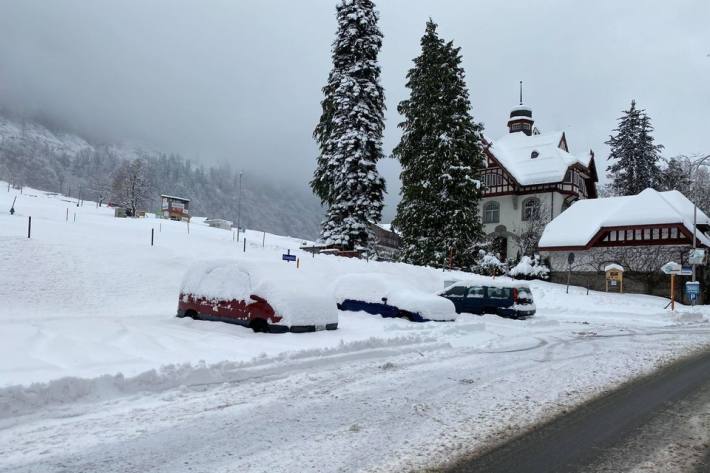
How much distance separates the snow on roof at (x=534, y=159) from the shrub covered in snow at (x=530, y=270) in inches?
521

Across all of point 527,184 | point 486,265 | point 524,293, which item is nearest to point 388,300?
point 524,293

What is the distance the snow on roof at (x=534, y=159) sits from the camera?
168 ft

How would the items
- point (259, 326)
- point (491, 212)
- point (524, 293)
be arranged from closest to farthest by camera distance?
point (259, 326) < point (524, 293) < point (491, 212)

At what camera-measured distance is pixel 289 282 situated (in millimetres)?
11945

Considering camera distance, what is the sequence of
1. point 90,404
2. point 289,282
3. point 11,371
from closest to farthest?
point 90,404
point 11,371
point 289,282

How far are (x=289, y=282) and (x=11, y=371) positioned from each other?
Result: 20.3 ft

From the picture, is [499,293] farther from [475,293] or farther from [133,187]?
[133,187]

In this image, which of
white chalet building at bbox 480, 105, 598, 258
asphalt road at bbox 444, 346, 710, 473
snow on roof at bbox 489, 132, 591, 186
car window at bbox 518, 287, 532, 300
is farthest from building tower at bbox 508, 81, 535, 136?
asphalt road at bbox 444, 346, 710, 473

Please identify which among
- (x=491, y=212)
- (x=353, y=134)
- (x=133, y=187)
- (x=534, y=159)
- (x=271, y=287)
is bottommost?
(x=271, y=287)

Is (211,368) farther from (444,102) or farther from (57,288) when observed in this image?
(444,102)

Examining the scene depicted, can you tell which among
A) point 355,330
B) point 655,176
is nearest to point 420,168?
point 355,330

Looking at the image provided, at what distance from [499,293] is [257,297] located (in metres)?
10.9

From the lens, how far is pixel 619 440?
17.0ft

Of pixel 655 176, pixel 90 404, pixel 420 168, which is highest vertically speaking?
pixel 655 176
